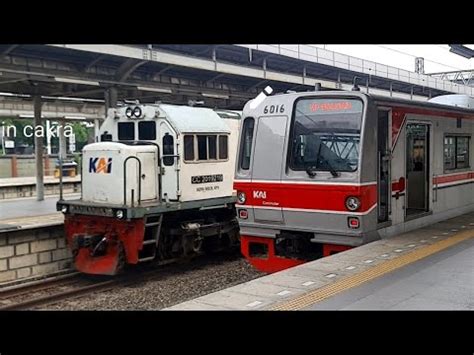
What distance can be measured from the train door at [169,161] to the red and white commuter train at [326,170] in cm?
229

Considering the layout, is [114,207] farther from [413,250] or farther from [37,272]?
[413,250]

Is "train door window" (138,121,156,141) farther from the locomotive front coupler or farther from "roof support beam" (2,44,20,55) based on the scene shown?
"roof support beam" (2,44,20,55)

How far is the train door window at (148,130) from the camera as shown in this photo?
33.0 feet

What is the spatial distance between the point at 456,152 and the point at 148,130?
5460mm

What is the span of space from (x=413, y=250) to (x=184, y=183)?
467cm

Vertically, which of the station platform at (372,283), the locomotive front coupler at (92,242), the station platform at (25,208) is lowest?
the locomotive front coupler at (92,242)

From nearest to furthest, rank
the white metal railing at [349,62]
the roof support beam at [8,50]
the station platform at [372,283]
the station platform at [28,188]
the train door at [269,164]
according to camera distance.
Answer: the station platform at [372,283] < the train door at [269,164] < the roof support beam at [8,50] < the white metal railing at [349,62] < the station platform at [28,188]

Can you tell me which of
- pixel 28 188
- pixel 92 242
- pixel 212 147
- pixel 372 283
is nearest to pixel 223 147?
pixel 212 147

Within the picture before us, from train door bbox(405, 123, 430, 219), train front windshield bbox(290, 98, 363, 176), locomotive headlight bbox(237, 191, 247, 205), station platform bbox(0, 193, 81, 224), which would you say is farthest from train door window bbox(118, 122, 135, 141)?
train door bbox(405, 123, 430, 219)

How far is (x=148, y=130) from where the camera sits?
10.1 meters

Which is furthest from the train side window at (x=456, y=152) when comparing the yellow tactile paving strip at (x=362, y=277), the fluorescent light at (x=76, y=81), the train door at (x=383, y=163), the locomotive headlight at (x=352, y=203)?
the fluorescent light at (x=76, y=81)

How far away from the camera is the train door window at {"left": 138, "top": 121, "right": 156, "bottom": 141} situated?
1007 cm

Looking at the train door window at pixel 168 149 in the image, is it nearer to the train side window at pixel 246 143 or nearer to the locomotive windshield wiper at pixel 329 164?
the train side window at pixel 246 143
